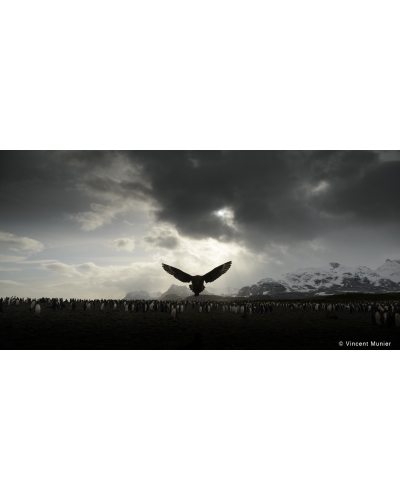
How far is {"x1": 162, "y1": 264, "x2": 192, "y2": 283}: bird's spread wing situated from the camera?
1022 cm

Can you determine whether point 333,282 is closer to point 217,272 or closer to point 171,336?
point 217,272

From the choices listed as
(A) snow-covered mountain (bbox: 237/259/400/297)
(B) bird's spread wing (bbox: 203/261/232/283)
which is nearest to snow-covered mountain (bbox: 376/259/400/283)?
(A) snow-covered mountain (bbox: 237/259/400/297)

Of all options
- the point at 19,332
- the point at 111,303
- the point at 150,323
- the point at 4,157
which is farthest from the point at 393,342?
the point at 111,303

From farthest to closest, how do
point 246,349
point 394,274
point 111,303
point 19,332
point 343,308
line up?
point 343,308
point 111,303
point 394,274
point 19,332
point 246,349

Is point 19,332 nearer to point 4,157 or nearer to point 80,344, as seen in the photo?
point 80,344

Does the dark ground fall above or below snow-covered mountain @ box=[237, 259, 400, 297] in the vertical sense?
below

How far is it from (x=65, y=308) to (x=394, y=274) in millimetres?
16661

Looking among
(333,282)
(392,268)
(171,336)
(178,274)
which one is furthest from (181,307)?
(333,282)

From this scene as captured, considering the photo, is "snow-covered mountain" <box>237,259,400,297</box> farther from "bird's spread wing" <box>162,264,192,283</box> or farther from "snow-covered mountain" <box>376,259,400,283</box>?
"bird's spread wing" <box>162,264,192,283</box>

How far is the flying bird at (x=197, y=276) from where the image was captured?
1031 cm

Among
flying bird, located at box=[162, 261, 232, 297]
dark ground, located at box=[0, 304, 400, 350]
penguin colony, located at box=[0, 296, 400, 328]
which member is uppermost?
flying bird, located at box=[162, 261, 232, 297]

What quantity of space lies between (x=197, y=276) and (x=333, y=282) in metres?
22.1

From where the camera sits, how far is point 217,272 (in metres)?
10.6

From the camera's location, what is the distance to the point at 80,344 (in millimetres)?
8391
